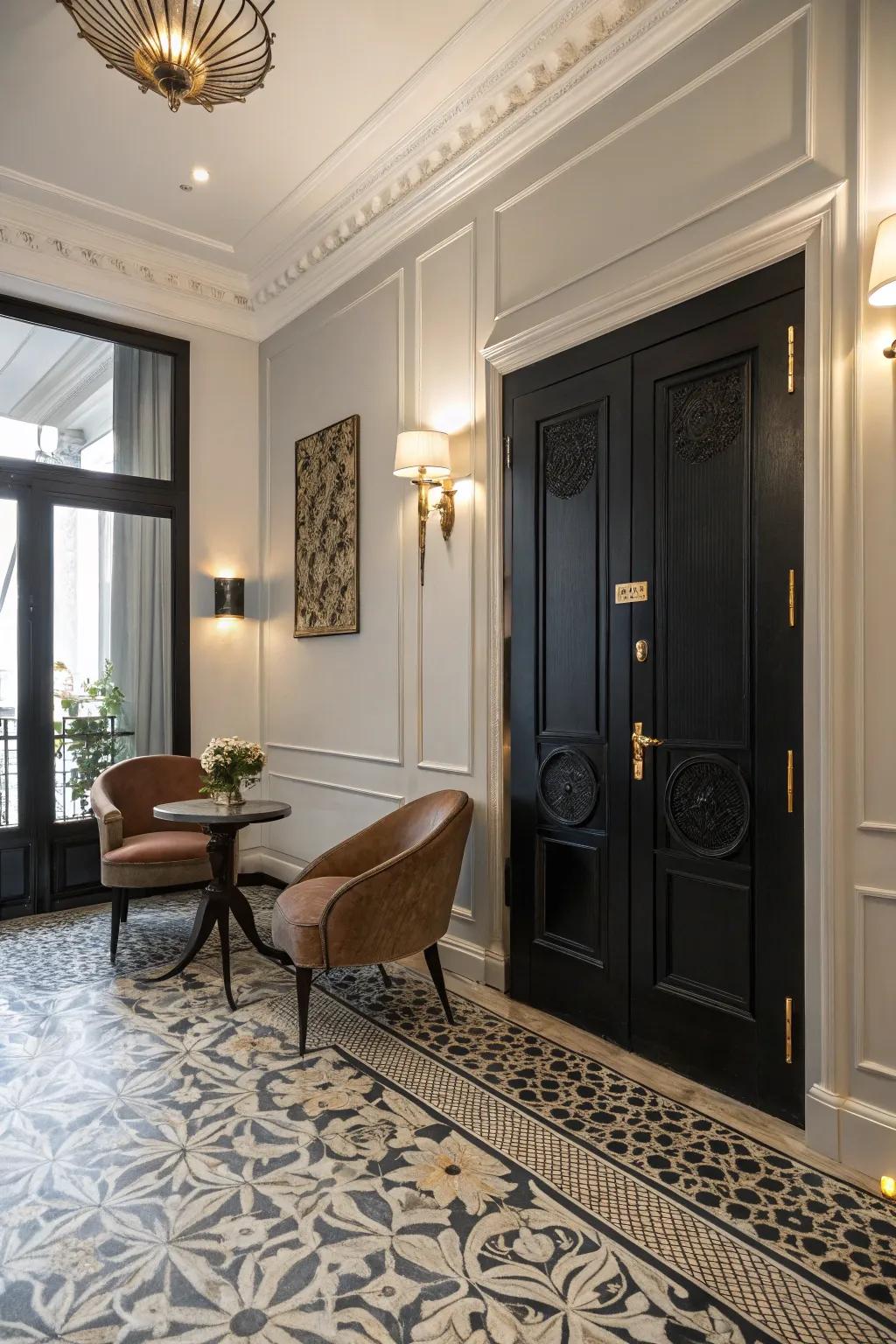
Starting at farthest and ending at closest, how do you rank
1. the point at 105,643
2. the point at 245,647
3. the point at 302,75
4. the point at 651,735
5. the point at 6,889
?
the point at 245,647 → the point at 105,643 → the point at 6,889 → the point at 302,75 → the point at 651,735

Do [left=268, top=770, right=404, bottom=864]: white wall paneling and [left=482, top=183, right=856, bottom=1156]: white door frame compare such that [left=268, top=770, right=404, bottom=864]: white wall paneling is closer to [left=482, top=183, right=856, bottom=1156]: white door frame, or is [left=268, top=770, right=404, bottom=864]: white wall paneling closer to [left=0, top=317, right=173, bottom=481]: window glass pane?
[left=0, top=317, right=173, bottom=481]: window glass pane

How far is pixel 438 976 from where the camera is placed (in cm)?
315

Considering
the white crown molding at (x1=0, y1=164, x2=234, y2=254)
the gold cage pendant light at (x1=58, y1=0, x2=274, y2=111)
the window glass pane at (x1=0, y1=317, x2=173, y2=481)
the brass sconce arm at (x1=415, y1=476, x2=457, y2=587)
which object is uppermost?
the white crown molding at (x1=0, y1=164, x2=234, y2=254)

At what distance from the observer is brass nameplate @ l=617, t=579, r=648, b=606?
283 cm

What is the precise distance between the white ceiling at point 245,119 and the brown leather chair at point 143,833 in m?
2.99

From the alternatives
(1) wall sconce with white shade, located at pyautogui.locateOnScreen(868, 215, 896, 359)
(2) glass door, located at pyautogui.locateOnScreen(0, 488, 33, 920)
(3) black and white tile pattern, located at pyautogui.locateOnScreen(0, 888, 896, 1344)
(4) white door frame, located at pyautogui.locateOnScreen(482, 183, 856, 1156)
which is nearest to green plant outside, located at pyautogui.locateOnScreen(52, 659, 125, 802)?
(2) glass door, located at pyautogui.locateOnScreen(0, 488, 33, 920)

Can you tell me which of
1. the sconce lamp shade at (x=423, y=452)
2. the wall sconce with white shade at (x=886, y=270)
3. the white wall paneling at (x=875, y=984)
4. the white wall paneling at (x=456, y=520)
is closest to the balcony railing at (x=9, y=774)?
the white wall paneling at (x=456, y=520)

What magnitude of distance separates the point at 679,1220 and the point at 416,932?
1.33 metres

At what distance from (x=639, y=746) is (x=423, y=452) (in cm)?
158

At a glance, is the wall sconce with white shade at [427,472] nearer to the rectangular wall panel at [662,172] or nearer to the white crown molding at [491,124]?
the rectangular wall panel at [662,172]

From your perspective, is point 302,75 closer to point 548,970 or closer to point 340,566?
point 340,566

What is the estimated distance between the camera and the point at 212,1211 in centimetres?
199

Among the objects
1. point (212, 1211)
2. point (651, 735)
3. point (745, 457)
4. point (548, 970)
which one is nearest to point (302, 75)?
point (745, 457)

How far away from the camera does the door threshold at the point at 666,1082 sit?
2236 millimetres
